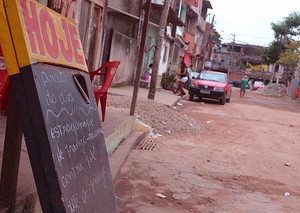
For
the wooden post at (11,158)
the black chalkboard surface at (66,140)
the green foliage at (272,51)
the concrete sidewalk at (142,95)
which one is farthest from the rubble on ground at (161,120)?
the green foliage at (272,51)

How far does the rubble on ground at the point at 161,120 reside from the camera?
9.77 metres

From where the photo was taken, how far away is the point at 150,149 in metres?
7.39

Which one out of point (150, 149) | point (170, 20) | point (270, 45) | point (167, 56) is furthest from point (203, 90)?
point (270, 45)

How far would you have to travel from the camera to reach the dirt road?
15.6ft

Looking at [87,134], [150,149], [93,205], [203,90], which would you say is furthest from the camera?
[203,90]

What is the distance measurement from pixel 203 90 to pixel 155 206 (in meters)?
15.3

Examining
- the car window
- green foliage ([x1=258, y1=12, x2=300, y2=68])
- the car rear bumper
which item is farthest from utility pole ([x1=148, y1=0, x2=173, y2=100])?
green foliage ([x1=258, y1=12, x2=300, y2=68])

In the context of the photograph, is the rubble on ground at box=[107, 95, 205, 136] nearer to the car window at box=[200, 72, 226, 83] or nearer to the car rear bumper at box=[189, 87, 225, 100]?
the car rear bumper at box=[189, 87, 225, 100]

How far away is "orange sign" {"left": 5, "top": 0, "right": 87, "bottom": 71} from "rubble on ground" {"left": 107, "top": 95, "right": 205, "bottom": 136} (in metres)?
6.48

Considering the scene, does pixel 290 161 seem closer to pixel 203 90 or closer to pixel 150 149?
pixel 150 149

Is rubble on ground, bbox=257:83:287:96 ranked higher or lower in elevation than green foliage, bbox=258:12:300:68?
lower

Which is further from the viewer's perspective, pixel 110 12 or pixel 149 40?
pixel 149 40

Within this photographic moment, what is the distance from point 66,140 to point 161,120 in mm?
7998

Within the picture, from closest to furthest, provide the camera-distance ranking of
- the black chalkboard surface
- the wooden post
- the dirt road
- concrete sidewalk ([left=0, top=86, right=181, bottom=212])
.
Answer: the black chalkboard surface < the wooden post < concrete sidewalk ([left=0, top=86, right=181, bottom=212]) < the dirt road
